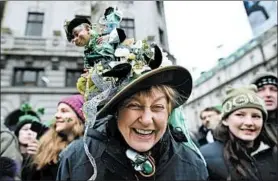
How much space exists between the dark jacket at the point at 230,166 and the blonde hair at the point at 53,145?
83cm

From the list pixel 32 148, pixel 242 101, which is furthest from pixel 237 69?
pixel 32 148

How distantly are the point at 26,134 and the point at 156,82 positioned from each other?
65.0 inches

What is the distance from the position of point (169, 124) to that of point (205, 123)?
1790 millimetres

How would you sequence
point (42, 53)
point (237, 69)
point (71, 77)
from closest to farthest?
point (42, 53) < point (71, 77) < point (237, 69)

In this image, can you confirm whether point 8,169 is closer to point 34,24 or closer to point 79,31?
point 79,31

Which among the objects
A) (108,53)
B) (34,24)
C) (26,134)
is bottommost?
(26,134)

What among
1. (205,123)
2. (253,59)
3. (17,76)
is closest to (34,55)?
(17,76)

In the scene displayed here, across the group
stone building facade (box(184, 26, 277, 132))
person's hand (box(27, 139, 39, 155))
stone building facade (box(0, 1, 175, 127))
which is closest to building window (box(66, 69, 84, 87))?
stone building facade (box(0, 1, 175, 127))

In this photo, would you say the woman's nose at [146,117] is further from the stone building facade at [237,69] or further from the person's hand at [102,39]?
the stone building facade at [237,69]

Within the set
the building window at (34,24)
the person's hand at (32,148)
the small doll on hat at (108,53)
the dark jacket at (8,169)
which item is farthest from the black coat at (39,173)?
the building window at (34,24)

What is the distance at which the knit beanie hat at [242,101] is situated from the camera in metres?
1.62

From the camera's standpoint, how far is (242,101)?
→ 164cm

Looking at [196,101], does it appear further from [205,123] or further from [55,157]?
[55,157]

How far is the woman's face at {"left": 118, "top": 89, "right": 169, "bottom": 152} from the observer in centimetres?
96
